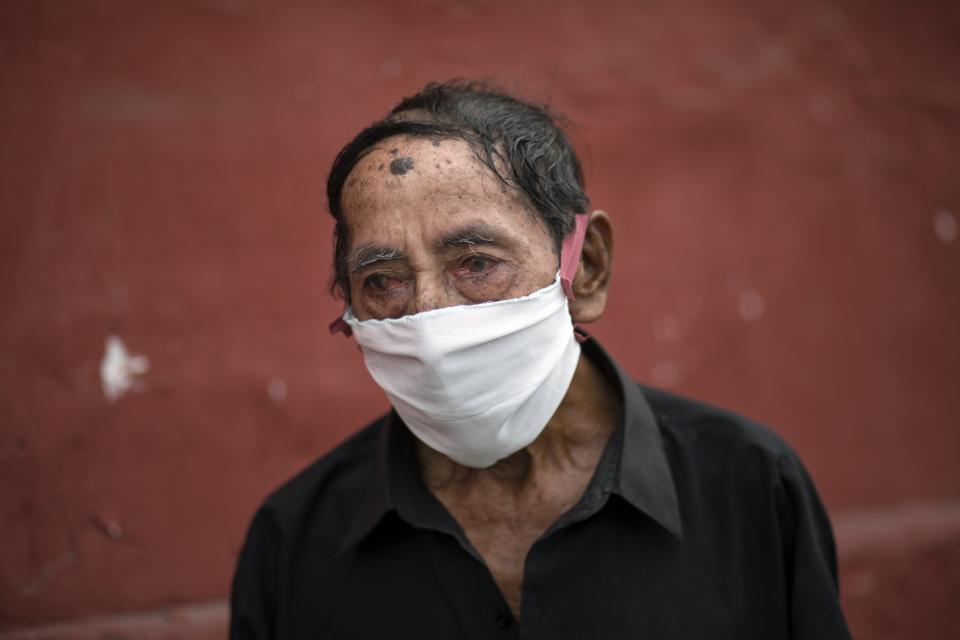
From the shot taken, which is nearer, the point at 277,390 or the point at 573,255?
the point at 573,255

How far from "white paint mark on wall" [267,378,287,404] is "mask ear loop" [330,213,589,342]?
3.41ft

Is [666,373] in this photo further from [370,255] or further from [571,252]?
[370,255]

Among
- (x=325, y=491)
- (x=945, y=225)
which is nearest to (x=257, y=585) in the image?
(x=325, y=491)

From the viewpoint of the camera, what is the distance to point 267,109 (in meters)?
2.94

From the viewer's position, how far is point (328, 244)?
3.02 metres

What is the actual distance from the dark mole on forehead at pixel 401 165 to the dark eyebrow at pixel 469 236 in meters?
0.16

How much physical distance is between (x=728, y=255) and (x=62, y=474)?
8.31ft

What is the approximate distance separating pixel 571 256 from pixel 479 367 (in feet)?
1.13

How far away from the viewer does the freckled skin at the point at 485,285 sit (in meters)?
1.73

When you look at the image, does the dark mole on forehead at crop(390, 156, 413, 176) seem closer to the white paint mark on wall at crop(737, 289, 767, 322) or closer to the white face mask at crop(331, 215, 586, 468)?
the white face mask at crop(331, 215, 586, 468)

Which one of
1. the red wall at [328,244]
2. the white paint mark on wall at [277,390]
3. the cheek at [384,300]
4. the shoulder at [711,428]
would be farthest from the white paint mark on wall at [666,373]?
the cheek at [384,300]

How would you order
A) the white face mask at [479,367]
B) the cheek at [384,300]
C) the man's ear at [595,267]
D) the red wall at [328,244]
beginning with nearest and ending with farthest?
the white face mask at [479,367]
the cheek at [384,300]
the man's ear at [595,267]
the red wall at [328,244]

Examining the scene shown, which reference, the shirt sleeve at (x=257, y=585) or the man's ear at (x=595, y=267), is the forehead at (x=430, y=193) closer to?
the man's ear at (x=595, y=267)

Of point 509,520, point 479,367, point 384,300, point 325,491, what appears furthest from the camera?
point 325,491
